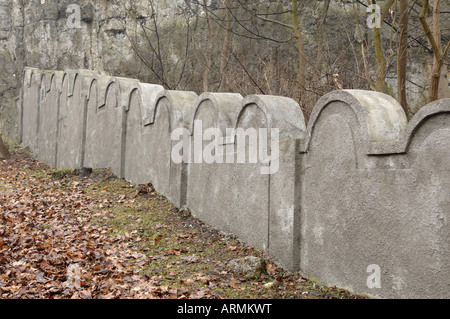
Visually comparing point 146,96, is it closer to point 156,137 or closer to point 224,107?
point 156,137

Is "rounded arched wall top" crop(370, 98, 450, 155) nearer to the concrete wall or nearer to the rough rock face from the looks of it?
the concrete wall

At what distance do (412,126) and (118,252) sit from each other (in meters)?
3.87

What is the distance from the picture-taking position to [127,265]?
18.9 feet

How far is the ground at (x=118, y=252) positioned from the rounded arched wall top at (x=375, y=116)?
1.49 m

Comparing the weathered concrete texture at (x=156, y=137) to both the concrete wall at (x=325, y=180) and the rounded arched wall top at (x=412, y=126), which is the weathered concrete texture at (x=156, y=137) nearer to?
the concrete wall at (x=325, y=180)

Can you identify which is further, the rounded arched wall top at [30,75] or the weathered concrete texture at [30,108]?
the rounded arched wall top at [30,75]

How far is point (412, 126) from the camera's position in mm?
3992

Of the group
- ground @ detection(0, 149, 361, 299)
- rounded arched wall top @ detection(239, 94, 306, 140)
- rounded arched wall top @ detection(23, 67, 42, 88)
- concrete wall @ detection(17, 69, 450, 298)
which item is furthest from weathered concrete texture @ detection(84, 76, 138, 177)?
rounded arched wall top @ detection(23, 67, 42, 88)

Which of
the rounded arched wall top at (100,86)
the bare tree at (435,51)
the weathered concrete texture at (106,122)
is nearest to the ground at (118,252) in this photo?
the weathered concrete texture at (106,122)

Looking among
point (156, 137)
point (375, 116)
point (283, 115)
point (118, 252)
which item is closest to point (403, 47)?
point (283, 115)

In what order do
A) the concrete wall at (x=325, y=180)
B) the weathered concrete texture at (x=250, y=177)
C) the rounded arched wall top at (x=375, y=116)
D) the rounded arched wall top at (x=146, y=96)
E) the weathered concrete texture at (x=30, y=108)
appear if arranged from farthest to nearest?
1. the weathered concrete texture at (x=30, y=108)
2. the rounded arched wall top at (x=146, y=96)
3. the weathered concrete texture at (x=250, y=177)
4. the rounded arched wall top at (x=375, y=116)
5. the concrete wall at (x=325, y=180)

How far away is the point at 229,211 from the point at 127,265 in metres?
1.65

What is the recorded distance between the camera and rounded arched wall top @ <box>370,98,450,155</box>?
376cm

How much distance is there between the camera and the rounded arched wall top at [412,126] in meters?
3.76
